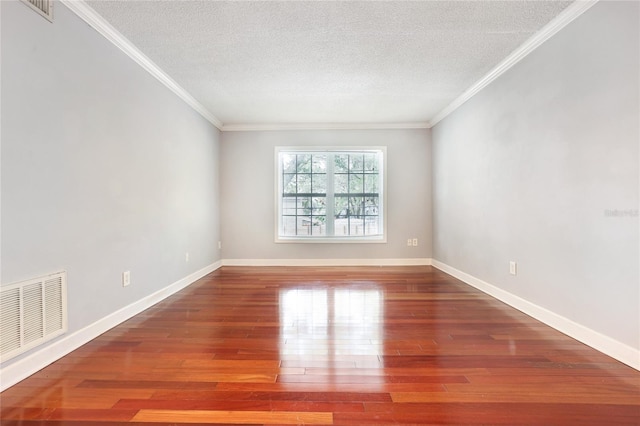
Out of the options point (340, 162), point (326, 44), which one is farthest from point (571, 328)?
point (340, 162)

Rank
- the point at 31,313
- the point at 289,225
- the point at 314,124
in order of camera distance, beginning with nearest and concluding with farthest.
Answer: the point at 31,313, the point at 314,124, the point at 289,225

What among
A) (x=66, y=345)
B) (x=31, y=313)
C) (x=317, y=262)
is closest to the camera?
(x=31, y=313)

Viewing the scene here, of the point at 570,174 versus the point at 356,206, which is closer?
the point at 570,174

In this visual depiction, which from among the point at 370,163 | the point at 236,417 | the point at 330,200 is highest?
the point at 370,163

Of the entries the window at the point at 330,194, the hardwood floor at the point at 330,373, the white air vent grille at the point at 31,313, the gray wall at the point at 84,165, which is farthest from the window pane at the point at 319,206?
the white air vent grille at the point at 31,313

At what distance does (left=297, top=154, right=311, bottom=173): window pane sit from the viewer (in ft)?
17.8

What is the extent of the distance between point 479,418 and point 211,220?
4.27 metres

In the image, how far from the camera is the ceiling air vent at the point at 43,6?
1.83 meters

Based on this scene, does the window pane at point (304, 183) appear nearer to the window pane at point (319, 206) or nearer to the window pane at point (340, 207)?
the window pane at point (319, 206)

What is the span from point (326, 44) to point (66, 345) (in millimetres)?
2938

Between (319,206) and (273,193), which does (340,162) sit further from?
(273,193)

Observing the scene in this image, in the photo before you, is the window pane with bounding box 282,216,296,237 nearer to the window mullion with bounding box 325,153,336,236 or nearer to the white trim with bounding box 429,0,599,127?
the window mullion with bounding box 325,153,336,236

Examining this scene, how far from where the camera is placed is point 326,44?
2697 mm

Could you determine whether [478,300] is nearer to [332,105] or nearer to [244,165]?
[332,105]
